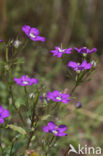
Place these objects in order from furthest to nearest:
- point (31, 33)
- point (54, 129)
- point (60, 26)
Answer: point (60, 26)
point (31, 33)
point (54, 129)

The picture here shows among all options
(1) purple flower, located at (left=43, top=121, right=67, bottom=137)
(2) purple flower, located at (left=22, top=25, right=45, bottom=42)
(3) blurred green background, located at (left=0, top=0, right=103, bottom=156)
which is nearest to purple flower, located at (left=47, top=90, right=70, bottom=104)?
(1) purple flower, located at (left=43, top=121, right=67, bottom=137)

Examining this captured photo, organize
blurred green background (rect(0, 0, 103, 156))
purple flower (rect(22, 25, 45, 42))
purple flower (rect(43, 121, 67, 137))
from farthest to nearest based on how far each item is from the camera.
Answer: blurred green background (rect(0, 0, 103, 156))
purple flower (rect(22, 25, 45, 42))
purple flower (rect(43, 121, 67, 137))

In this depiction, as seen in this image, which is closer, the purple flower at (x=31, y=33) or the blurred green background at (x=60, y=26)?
the purple flower at (x=31, y=33)

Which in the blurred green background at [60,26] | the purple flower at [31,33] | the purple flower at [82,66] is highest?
the blurred green background at [60,26]

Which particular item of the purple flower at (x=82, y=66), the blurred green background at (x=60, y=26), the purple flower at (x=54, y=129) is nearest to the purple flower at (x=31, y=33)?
the purple flower at (x=82, y=66)

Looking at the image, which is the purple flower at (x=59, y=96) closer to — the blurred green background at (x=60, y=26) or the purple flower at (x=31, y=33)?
the purple flower at (x=31, y=33)

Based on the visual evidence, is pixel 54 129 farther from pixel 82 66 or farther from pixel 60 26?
pixel 60 26

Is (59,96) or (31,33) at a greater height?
(31,33)

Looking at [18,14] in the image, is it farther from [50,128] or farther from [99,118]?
[50,128]

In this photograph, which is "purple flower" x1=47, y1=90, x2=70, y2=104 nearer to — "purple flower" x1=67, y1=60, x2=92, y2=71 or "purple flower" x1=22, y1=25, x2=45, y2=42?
"purple flower" x1=67, y1=60, x2=92, y2=71

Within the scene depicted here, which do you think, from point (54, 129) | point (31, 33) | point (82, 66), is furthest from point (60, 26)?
point (54, 129)

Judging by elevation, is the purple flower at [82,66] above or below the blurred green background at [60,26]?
below

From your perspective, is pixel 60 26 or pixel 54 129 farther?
pixel 60 26

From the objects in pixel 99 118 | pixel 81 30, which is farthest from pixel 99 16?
pixel 99 118
